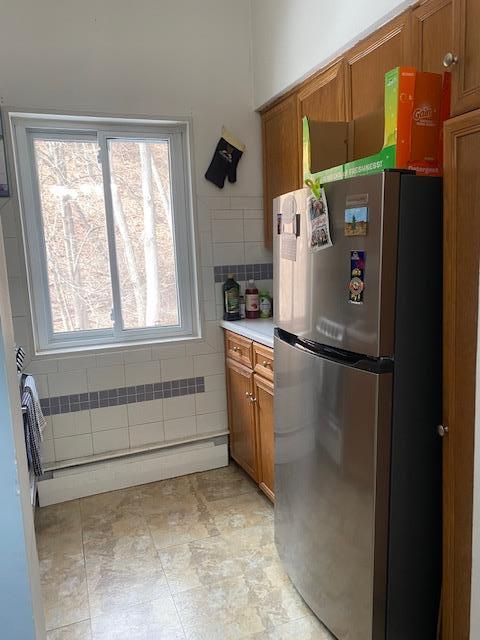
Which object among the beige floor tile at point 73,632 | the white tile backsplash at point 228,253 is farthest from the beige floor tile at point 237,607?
the white tile backsplash at point 228,253

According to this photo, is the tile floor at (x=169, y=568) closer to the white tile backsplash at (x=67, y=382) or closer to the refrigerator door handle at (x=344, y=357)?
the white tile backsplash at (x=67, y=382)

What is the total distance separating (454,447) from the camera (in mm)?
1271

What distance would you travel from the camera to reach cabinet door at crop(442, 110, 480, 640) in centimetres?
116

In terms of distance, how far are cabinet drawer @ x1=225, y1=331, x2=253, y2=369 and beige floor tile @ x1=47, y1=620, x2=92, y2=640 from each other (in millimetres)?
1331

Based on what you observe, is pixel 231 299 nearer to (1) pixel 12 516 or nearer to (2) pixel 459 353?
(2) pixel 459 353

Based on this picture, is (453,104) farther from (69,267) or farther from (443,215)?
(69,267)

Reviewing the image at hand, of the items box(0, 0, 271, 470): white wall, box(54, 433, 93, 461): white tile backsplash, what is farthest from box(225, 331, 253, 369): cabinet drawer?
box(54, 433, 93, 461): white tile backsplash

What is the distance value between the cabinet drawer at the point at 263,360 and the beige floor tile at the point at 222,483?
2.46 ft

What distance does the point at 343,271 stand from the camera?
4.55ft

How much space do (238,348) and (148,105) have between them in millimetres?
1432

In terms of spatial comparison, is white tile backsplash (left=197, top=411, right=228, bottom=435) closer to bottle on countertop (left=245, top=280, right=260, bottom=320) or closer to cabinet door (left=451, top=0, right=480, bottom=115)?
bottle on countertop (left=245, top=280, right=260, bottom=320)

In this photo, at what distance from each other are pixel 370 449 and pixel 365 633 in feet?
1.97

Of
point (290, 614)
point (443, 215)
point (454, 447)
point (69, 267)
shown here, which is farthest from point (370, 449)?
point (69, 267)

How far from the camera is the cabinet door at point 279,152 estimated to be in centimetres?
249
